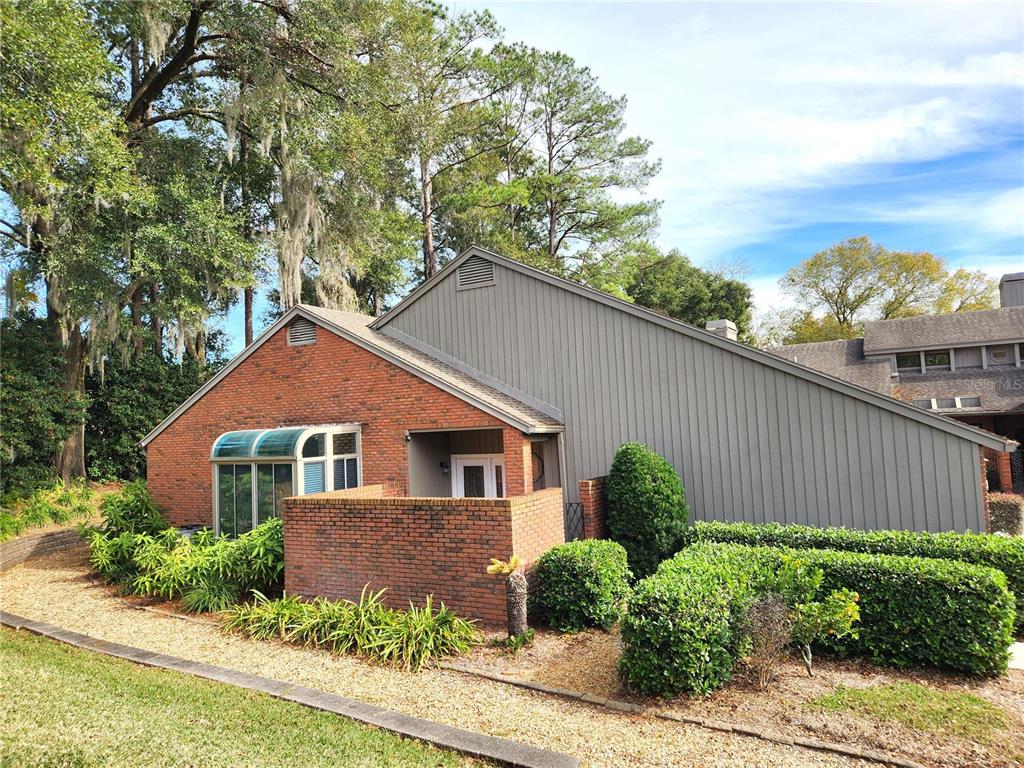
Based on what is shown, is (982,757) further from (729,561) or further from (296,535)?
(296,535)

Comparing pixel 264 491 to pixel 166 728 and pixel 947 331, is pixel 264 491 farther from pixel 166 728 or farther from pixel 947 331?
pixel 947 331

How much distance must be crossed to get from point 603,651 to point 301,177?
17170mm

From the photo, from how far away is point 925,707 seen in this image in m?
5.04

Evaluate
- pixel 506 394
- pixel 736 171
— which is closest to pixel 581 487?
pixel 506 394

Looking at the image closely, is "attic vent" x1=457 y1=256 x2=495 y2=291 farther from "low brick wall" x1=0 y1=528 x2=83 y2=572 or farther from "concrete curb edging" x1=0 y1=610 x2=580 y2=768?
"low brick wall" x1=0 y1=528 x2=83 y2=572

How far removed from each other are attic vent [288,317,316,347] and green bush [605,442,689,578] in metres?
6.85

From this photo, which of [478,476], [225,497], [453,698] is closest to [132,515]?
[225,497]

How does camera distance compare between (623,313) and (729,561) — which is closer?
(729,561)

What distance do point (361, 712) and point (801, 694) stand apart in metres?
4.10

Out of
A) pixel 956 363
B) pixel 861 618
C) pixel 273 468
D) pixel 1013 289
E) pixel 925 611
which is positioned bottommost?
pixel 861 618

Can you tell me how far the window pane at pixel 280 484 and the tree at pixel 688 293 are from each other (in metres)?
25.7

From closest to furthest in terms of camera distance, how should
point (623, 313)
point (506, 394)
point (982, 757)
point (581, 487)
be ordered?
point (982, 757)
point (581, 487)
point (623, 313)
point (506, 394)

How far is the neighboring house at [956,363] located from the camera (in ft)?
63.2

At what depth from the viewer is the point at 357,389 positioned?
1140cm
